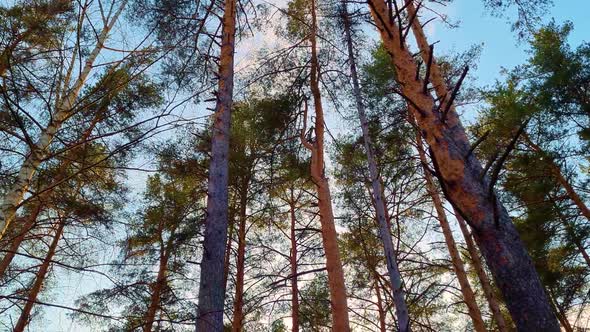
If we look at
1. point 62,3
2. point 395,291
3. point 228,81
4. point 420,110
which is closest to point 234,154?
point 228,81

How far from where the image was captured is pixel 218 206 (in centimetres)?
427

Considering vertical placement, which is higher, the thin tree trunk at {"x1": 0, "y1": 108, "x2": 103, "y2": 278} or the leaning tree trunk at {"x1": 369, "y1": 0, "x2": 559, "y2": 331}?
the thin tree trunk at {"x1": 0, "y1": 108, "x2": 103, "y2": 278}

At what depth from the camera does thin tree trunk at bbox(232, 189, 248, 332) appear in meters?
8.02

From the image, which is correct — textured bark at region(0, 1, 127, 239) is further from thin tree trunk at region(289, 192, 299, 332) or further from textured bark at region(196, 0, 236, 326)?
thin tree trunk at region(289, 192, 299, 332)

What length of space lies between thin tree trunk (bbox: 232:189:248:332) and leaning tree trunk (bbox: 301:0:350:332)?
128 inches

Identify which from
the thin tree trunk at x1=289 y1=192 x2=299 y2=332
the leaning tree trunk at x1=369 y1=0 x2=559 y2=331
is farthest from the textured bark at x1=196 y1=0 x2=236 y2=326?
the thin tree trunk at x1=289 y1=192 x2=299 y2=332

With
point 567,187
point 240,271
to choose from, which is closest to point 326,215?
point 240,271

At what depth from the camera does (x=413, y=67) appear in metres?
2.85

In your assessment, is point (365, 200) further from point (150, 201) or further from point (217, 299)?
→ point (150, 201)

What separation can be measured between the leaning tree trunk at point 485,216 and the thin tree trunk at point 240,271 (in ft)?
22.7

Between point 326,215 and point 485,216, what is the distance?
4118mm

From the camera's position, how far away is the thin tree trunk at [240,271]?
8024 mm

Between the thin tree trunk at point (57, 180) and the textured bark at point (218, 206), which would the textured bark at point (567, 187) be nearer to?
the textured bark at point (218, 206)

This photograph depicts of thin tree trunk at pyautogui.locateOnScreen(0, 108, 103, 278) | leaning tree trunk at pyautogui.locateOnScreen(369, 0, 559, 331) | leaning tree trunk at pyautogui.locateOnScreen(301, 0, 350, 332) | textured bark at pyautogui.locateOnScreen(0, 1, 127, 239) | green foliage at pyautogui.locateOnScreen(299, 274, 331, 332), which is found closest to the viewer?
leaning tree trunk at pyautogui.locateOnScreen(369, 0, 559, 331)
